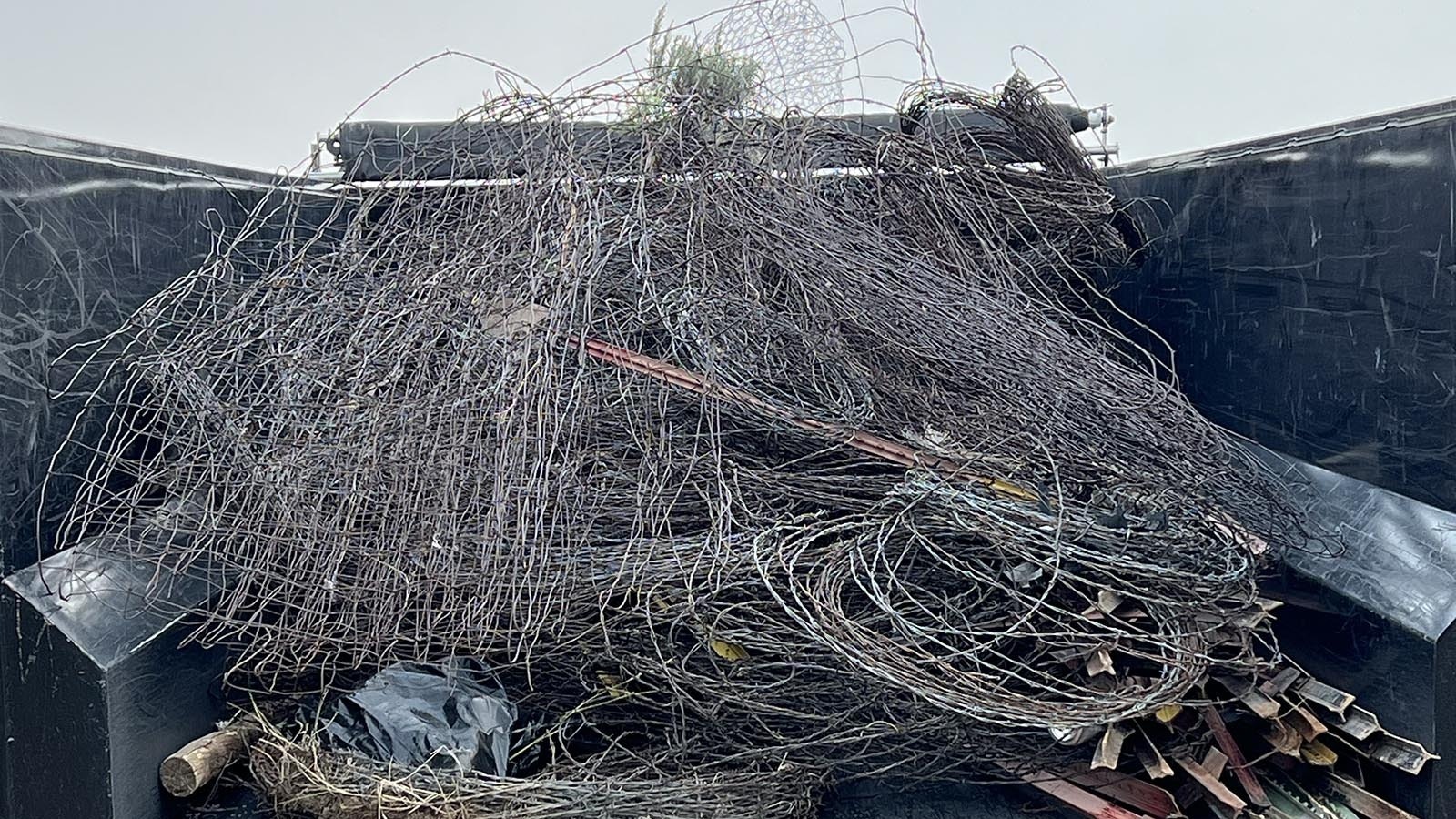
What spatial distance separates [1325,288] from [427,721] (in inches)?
123

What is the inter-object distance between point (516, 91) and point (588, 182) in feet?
1.95

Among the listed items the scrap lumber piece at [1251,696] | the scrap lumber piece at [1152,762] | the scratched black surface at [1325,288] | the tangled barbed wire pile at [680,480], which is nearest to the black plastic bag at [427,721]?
the tangled barbed wire pile at [680,480]

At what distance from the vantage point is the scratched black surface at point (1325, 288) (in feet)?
8.46

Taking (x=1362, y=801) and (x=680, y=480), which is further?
(x=680, y=480)

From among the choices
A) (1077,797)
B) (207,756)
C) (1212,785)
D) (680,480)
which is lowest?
(1077,797)

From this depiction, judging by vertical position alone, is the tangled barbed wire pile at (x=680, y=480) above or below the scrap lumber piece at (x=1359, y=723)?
above

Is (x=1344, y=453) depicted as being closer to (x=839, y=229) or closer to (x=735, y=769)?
(x=839, y=229)

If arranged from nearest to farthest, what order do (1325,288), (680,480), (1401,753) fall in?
(1401,753) < (680,480) < (1325,288)

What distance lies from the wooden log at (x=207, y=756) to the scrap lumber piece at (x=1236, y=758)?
9.02 feet

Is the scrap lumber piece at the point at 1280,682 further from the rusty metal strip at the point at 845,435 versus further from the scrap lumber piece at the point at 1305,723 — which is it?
the rusty metal strip at the point at 845,435

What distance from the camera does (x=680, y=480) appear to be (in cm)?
283

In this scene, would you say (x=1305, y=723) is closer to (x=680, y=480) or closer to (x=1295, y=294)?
(x=1295, y=294)

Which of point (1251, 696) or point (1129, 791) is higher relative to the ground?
point (1251, 696)

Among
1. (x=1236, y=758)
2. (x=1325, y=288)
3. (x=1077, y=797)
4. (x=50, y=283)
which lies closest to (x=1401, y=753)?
(x=1236, y=758)
